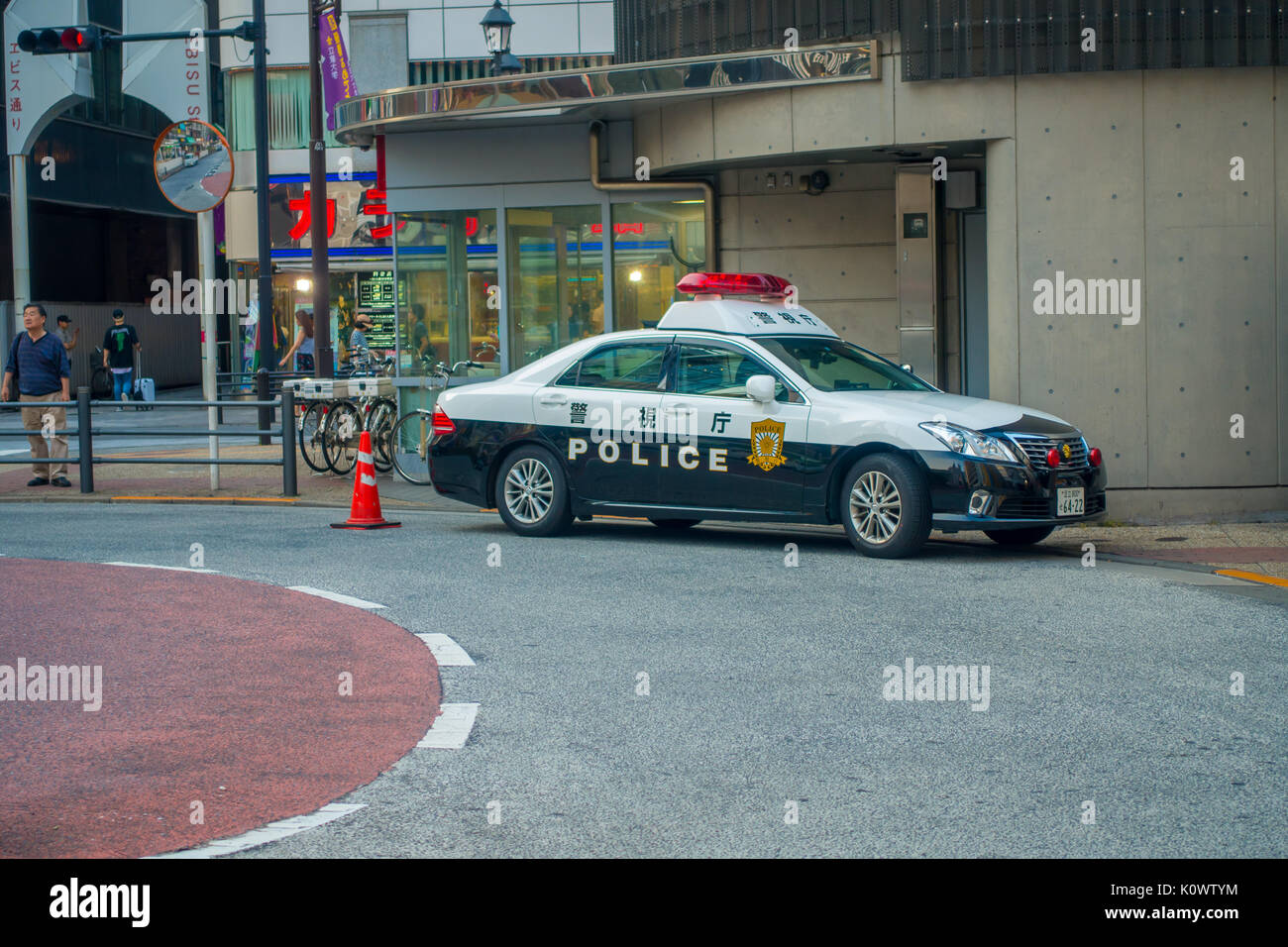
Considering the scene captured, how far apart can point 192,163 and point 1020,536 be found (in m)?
9.25

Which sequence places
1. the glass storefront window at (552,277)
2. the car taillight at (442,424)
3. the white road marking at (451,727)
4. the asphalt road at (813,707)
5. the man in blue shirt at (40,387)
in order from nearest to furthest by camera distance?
the asphalt road at (813,707)
the white road marking at (451,727)
the car taillight at (442,424)
the glass storefront window at (552,277)
the man in blue shirt at (40,387)

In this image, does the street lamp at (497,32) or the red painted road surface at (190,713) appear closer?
the red painted road surface at (190,713)

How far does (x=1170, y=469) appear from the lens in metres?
13.4

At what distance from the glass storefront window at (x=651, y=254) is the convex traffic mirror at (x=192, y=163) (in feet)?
13.1

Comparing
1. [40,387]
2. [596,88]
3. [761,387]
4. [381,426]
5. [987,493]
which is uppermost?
[596,88]

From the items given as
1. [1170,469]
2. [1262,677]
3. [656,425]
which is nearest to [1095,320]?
[1170,469]

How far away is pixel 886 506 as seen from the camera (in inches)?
426

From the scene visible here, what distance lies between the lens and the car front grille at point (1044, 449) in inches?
419

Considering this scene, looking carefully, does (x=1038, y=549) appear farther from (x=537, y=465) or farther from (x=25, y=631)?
(x=25, y=631)

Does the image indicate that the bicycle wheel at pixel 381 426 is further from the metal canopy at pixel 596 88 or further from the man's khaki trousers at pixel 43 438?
the man's khaki trousers at pixel 43 438

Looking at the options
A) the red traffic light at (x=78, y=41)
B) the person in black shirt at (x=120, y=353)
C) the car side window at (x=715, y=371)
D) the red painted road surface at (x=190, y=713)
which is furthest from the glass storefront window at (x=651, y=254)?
the person in black shirt at (x=120, y=353)

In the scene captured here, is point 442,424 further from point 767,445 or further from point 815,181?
point 815,181

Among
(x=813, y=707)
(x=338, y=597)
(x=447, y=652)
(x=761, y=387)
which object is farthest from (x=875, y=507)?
(x=813, y=707)

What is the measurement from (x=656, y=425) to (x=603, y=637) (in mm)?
3789
